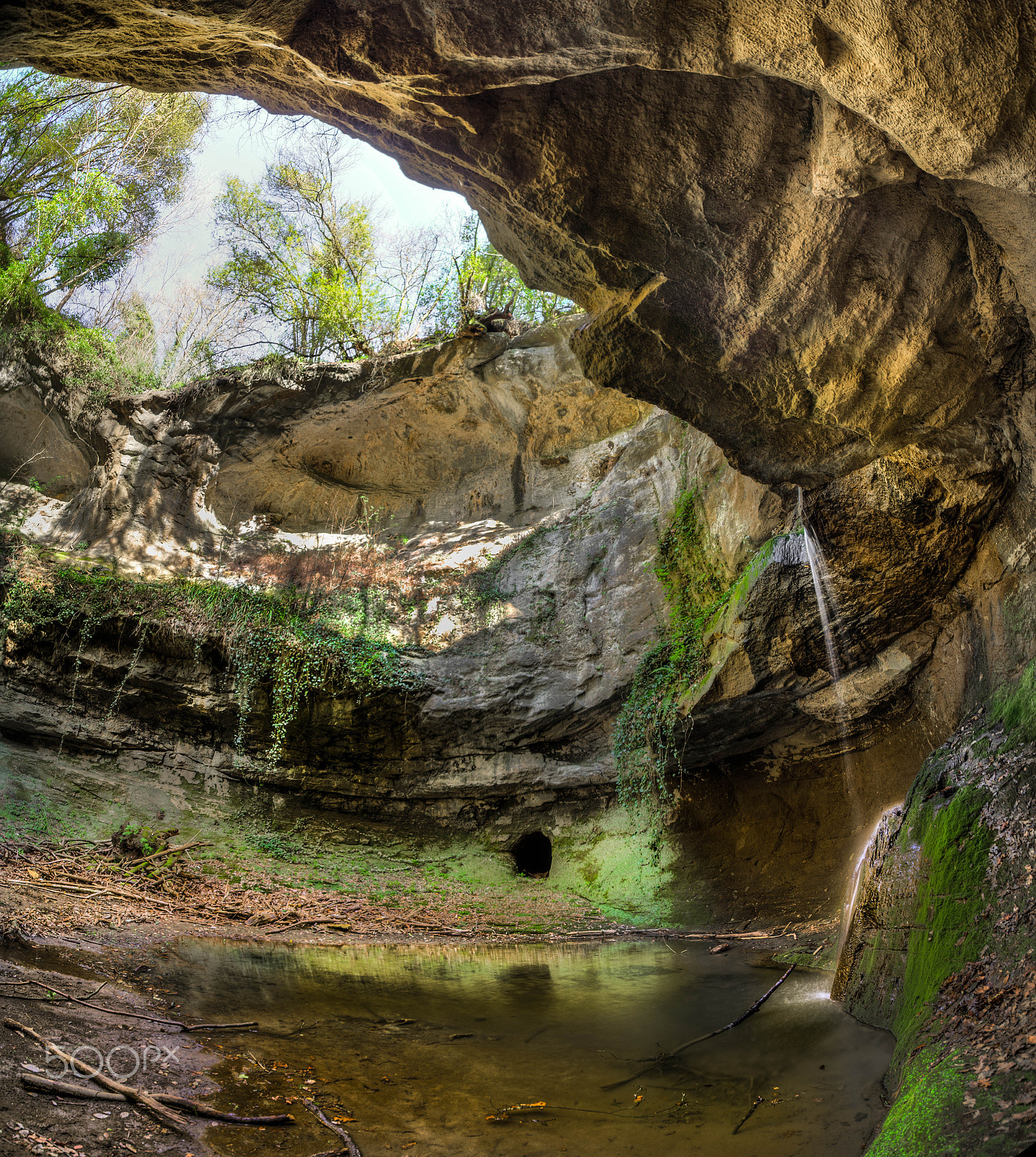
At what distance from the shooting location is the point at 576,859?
1032 cm

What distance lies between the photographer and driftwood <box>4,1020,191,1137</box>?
8.86ft

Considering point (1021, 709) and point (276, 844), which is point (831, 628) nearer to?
point (1021, 709)

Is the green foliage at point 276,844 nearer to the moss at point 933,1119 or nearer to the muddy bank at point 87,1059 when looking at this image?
the muddy bank at point 87,1059

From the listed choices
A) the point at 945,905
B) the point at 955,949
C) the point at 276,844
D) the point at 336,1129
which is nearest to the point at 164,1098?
the point at 336,1129

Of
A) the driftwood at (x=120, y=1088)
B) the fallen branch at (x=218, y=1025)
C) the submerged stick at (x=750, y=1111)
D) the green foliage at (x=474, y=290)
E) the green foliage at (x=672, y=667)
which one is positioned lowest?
the submerged stick at (x=750, y=1111)

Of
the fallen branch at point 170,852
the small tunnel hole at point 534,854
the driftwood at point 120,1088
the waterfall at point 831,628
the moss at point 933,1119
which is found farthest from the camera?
the small tunnel hole at point 534,854

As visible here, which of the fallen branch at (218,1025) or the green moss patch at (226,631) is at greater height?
the green moss patch at (226,631)

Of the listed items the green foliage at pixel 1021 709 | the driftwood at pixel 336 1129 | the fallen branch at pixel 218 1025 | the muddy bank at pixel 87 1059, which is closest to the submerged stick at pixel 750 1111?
the driftwood at pixel 336 1129

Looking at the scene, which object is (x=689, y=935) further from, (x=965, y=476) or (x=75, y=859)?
(x=75, y=859)

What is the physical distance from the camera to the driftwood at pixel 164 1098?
2635 mm

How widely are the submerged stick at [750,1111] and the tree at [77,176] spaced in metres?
15.3

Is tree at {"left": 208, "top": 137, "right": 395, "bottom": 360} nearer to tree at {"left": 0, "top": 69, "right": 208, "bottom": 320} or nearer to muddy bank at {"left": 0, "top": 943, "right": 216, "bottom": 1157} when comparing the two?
tree at {"left": 0, "top": 69, "right": 208, "bottom": 320}

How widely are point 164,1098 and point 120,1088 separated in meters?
0.19

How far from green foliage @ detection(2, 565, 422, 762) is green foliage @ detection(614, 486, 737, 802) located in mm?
3435
